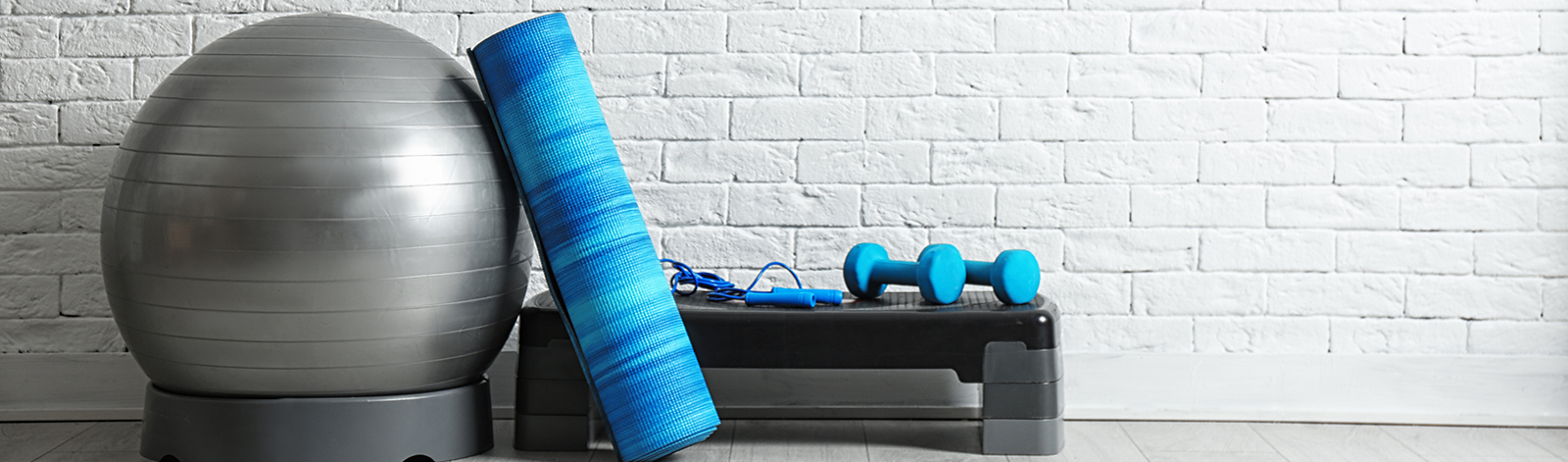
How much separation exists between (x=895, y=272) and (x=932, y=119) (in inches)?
14.2

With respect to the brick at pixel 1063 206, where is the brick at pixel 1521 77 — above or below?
above

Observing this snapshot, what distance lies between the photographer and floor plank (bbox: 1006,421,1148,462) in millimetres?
1730

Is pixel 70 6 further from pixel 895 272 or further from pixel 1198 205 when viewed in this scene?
pixel 1198 205

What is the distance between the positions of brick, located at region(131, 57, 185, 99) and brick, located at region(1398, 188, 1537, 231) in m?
2.27

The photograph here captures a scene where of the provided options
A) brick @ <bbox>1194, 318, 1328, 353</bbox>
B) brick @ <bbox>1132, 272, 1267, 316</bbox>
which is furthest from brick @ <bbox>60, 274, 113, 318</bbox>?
brick @ <bbox>1194, 318, 1328, 353</bbox>

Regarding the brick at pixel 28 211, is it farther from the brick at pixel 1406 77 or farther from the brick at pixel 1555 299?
the brick at pixel 1555 299

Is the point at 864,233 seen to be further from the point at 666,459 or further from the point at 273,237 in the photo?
the point at 273,237

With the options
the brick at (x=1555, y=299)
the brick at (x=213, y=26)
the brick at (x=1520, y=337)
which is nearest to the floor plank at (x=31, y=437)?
the brick at (x=213, y=26)

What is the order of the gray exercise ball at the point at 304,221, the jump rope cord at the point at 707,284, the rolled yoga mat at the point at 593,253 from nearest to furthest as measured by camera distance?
the gray exercise ball at the point at 304,221 → the rolled yoga mat at the point at 593,253 → the jump rope cord at the point at 707,284

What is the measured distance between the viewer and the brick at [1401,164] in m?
1.98

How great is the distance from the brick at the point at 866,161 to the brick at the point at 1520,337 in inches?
41.9

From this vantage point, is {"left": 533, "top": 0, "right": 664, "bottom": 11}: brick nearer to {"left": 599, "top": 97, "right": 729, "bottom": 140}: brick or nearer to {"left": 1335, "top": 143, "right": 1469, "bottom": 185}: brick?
{"left": 599, "top": 97, "right": 729, "bottom": 140}: brick

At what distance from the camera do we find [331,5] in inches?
79.0

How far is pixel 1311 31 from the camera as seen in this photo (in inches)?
77.9
